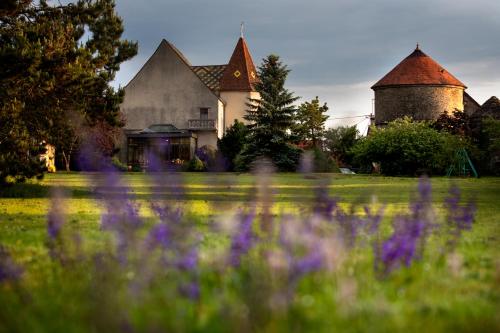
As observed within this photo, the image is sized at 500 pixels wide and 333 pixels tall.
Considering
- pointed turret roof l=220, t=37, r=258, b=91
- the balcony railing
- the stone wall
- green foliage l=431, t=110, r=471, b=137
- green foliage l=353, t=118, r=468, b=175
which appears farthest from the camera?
the stone wall

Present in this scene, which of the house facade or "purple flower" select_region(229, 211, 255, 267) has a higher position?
the house facade

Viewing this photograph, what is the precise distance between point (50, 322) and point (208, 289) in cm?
126

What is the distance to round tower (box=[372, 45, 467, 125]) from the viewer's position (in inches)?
2403

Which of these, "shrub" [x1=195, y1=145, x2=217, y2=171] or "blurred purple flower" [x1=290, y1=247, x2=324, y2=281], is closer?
"blurred purple flower" [x1=290, y1=247, x2=324, y2=281]

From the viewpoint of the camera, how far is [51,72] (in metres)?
16.7

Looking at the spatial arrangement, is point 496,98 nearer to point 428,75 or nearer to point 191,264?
point 428,75

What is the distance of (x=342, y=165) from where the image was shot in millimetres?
65062

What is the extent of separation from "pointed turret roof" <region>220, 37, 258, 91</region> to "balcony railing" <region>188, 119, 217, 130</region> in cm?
543

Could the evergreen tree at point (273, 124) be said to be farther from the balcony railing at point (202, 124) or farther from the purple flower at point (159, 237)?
the purple flower at point (159, 237)

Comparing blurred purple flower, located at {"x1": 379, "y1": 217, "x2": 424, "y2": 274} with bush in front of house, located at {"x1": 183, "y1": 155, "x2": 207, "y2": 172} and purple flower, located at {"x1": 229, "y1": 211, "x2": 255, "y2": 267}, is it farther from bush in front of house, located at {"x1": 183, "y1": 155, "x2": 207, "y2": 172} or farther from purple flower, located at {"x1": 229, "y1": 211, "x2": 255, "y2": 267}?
bush in front of house, located at {"x1": 183, "y1": 155, "x2": 207, "y2": 172}

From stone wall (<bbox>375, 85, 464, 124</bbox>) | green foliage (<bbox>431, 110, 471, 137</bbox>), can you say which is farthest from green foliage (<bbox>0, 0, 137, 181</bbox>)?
stone wall (<bbox>375, 85, 464, 124</bbox>)

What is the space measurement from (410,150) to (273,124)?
11024mm

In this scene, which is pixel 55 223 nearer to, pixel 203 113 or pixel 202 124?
pixel 202 124

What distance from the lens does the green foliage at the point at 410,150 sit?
127 ft
